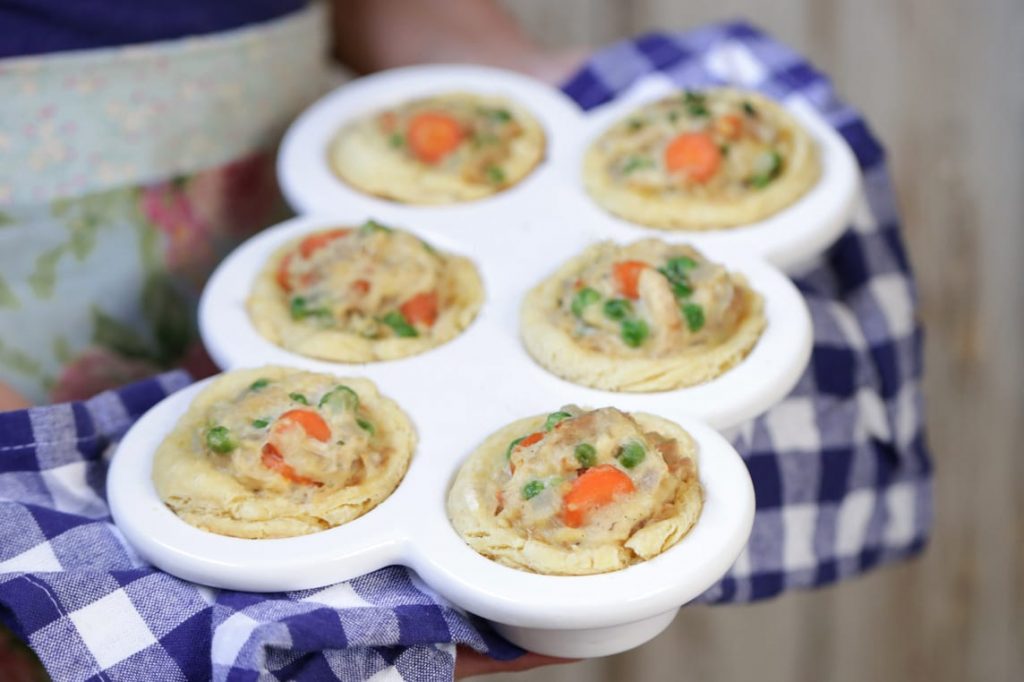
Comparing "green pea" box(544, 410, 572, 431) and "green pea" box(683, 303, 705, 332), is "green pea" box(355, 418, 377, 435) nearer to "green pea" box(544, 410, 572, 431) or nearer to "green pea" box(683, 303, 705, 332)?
"green pea" box(544, 410, 572, 431)

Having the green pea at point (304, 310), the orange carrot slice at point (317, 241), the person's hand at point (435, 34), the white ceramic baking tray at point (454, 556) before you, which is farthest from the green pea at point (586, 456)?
the person's hand at point (435, 34)

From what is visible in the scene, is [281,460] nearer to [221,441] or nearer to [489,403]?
[221,441]

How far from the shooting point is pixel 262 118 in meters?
1.96

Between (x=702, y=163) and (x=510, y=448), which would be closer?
(x=510, y=448)

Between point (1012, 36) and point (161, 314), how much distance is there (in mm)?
1977

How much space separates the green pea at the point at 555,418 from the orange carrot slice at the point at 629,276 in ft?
0.82

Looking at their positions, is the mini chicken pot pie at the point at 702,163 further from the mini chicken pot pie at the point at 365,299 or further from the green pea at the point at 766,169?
the mini chicken pot pie at the point at 365,299

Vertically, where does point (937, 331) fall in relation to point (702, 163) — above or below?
below

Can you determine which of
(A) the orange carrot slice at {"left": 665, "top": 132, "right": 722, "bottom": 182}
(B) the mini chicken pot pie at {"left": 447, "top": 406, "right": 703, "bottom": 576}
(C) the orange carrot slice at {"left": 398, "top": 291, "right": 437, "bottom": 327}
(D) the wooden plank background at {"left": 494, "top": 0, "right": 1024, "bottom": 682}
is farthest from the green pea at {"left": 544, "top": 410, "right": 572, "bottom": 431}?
(D) the wooden plank background at {"left": 494, "top": 0, "right": 1024, "bottom": 682}

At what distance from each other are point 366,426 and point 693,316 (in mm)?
424

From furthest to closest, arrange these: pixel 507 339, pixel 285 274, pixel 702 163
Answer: pixel 702 163, pixel 285 274, pixel 507 339

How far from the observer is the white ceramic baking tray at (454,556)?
3.76 feet

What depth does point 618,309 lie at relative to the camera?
1.49 meters

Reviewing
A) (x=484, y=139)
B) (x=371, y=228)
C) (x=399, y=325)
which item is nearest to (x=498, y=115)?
(x=484, y=139)
